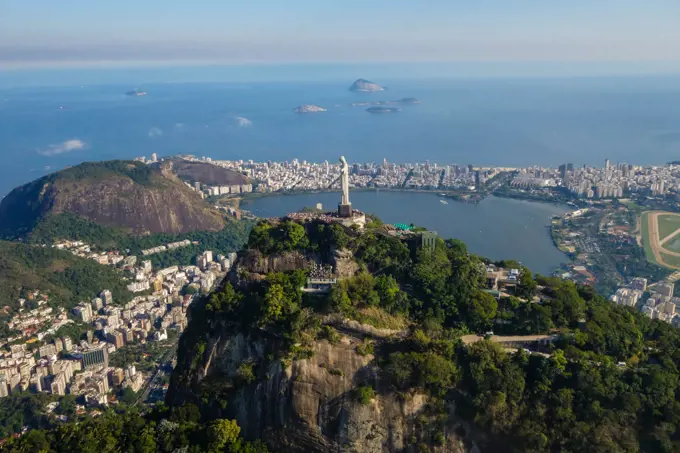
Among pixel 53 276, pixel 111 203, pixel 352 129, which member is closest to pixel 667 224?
pixel 53 276

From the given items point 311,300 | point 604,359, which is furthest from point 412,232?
point 604,359

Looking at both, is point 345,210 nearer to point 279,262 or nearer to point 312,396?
point 279,262

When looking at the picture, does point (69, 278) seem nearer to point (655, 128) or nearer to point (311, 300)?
point (311, 300)

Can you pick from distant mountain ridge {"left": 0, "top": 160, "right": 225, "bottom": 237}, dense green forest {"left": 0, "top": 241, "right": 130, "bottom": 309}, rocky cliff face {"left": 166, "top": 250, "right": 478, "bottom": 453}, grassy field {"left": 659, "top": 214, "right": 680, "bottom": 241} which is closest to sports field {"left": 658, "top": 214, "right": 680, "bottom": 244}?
grassy field {"left": 659, "top": 214, "right": 680, "bottom": 241}

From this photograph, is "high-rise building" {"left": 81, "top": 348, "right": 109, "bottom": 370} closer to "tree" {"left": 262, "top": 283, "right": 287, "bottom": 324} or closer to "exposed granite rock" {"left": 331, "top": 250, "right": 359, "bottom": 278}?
"tree" {"left": 262, "top": 283, "right": 287, "bottom": 324}

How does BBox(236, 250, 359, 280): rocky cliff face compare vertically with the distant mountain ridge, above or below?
Answer: above

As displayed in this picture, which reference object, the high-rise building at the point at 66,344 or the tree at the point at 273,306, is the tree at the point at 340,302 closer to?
the tree at the point at 273,306
